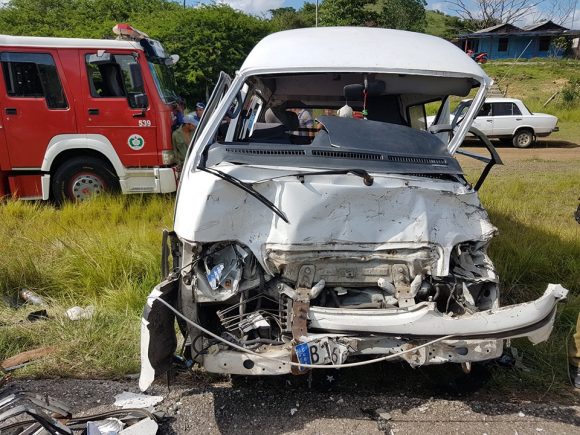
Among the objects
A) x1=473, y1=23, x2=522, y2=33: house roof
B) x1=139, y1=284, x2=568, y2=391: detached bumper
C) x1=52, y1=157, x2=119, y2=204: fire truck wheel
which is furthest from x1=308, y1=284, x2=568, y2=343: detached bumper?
x1=473, y1=23, x2=522, y2=33: house roof

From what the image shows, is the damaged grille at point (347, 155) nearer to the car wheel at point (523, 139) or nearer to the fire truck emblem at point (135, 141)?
the fire truck emblem at point (135, 141)

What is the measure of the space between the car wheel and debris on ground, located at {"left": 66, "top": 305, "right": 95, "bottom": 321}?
14.6m

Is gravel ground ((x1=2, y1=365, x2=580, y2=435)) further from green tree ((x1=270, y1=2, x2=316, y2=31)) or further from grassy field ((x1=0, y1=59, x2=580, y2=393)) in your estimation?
green tree ((x1=270, y1=2, x2=316, y2=31))

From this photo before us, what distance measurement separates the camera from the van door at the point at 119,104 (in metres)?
6.79

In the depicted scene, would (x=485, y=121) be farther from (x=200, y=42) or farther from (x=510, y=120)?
(x=200, y=42)

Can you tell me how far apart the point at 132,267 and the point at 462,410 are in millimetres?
3036

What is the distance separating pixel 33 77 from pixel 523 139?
13778 millimetres

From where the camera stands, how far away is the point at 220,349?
2.72 meters

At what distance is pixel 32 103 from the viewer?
6680mm

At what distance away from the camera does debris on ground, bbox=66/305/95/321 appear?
13.1 ft

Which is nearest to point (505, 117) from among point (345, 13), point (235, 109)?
point (235, 109)

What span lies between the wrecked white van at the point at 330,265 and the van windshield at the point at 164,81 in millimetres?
4285

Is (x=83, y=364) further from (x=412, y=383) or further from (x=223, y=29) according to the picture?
(x=223, y=29)

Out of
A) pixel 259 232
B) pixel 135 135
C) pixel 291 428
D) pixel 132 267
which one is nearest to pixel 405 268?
pixel 259 232
